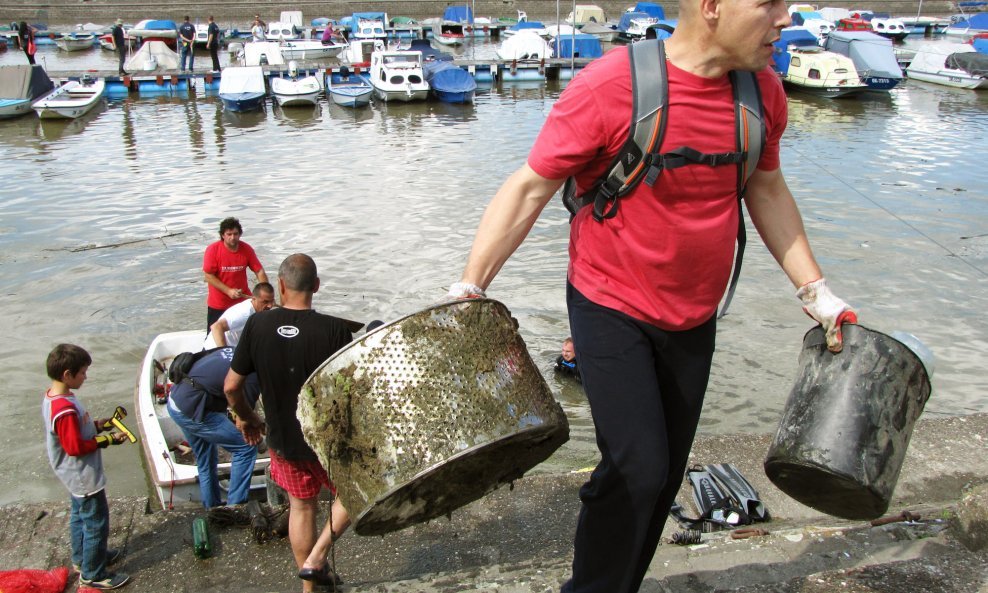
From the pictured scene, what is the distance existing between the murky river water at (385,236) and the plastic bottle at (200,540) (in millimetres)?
2721

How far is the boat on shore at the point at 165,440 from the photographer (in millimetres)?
6160

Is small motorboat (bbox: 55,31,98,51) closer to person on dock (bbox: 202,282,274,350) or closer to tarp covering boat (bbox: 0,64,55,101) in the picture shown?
tarp covering boat (bbox: 0,64,55,101)

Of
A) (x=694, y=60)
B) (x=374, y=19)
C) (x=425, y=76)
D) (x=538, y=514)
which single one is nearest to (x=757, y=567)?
(x=538, y=514)

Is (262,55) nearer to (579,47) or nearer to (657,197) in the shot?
(579,47)

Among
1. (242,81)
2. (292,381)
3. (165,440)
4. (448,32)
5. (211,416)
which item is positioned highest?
(448,32)

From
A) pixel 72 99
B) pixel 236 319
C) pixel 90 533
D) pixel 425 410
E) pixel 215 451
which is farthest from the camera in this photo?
pixel 72 99

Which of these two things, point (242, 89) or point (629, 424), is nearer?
point (629, 424)

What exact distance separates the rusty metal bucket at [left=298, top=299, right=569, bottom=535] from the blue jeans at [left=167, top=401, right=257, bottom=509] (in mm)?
3372

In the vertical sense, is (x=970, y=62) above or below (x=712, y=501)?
above

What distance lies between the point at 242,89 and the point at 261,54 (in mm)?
7754

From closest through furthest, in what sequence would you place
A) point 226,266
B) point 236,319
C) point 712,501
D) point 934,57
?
point 712,501 < point 236,319 < point 226,266 < point 934,57

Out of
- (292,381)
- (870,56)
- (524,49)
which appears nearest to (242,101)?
(524,49)

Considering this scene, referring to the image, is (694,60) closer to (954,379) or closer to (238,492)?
(238,492)

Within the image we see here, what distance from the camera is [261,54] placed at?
34062 mm
